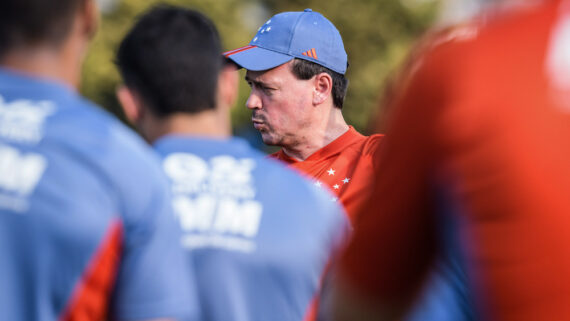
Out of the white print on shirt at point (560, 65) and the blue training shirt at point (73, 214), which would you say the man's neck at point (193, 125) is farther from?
the white print on shirt at point (560, 65)

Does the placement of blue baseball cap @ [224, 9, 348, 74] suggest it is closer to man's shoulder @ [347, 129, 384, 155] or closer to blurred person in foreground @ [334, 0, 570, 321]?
man's shoulder @ [347, 129, 384, 155]

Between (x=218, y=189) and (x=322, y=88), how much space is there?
2.52 metres

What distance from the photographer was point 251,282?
2.44m

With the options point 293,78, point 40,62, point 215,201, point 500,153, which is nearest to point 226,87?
point 215,201

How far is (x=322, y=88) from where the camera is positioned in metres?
4.85

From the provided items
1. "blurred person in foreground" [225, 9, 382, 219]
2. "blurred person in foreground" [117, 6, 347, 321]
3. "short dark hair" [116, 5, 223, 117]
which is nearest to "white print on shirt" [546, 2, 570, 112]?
Result: "blurred person in foreground" [117, 6, 347, 321]

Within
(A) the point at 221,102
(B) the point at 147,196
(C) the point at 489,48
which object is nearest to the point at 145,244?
(B) the point at 147,196

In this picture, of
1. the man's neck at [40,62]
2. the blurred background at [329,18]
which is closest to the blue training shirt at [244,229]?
the man's neck at [40,62]

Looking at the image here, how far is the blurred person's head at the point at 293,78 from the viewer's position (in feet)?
15.4

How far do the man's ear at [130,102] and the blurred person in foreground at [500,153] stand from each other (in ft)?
4.94

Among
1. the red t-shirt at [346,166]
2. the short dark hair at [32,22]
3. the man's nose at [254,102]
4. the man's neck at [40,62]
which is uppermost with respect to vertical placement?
the short dark hair at [32,22]

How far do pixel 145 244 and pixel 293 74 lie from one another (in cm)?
304

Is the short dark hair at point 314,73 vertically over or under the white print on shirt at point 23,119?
under

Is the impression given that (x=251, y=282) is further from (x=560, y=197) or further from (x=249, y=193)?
(x=560, y=197)
